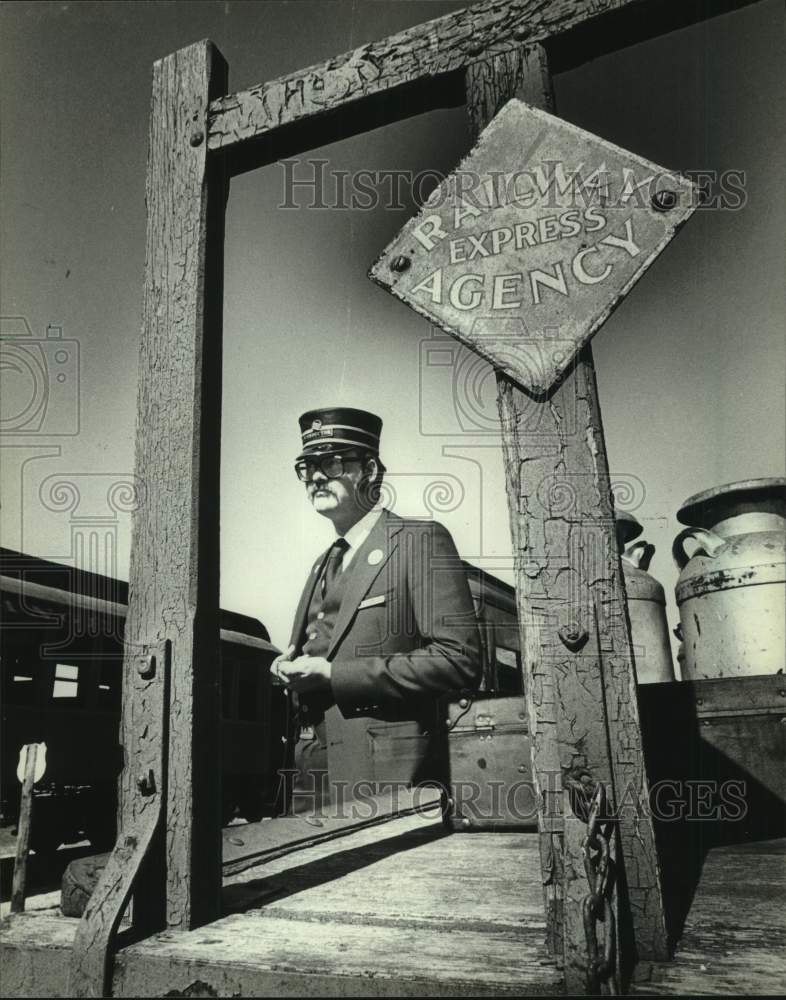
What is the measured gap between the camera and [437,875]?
1840 millimetres

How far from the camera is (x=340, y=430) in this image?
2900 millimetres

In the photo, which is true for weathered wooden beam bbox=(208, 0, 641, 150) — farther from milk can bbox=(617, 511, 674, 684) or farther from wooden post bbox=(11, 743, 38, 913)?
milk can bbox=(617, 511, 674, 684)

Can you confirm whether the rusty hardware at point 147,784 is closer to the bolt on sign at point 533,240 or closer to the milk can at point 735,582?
the bolt on sign at point 533,240

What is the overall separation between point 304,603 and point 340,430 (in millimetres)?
719

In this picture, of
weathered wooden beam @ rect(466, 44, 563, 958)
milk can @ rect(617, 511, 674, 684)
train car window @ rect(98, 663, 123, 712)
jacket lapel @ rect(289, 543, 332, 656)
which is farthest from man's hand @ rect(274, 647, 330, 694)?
train car window @ rect(98, 663, 123, 712)

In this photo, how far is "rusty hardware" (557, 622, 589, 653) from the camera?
4.30ft

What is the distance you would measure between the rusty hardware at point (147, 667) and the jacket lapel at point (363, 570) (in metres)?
1.20

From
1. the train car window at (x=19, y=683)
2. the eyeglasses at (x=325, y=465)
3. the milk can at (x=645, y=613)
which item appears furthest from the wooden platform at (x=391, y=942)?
the train car window at (x=19, y=683)

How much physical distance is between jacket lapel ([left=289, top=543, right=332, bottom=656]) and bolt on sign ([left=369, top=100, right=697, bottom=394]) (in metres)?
1.55

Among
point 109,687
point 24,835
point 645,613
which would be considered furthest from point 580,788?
point 109,687

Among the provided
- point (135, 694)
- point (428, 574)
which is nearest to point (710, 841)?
point (428, 574)

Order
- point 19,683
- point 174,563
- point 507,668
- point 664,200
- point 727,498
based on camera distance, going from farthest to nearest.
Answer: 1. point 507,668
2. point 19,683
3. point 727,498
4. point 174,563
5. point 664,200

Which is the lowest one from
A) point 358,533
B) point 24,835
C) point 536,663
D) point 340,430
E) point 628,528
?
point 24,835

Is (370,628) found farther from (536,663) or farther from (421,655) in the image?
(536,663)
